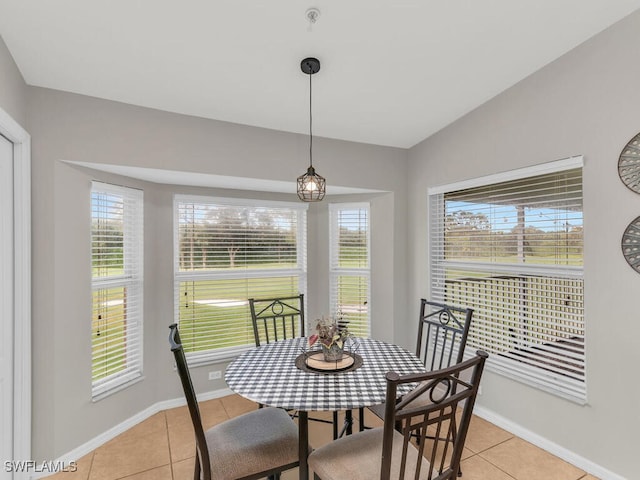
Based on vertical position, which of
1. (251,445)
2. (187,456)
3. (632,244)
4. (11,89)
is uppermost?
(11,89)

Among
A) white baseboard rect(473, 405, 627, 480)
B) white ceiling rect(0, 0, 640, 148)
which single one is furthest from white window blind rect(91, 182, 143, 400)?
white baseboard rect(473, 405, 627, 480)

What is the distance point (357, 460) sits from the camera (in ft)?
5.25

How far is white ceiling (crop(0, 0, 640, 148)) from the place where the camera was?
5.88 feet

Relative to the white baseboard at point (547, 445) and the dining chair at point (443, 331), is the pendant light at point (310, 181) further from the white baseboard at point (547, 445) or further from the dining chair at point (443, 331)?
the white baseboard at point (547, 445)

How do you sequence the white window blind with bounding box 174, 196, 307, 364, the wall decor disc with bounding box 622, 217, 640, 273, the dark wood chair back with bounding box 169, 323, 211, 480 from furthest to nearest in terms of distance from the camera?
1. the white window blind with bounding box 174, 196, 307, 364
2. the wall decor disc with bounding box 622, 217, 640, 273
3. the dark wood chair back with bounding box 169, 323, 211, 480

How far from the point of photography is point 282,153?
120 inches

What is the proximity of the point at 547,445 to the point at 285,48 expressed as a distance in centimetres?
332

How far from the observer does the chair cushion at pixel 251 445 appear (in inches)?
63.7

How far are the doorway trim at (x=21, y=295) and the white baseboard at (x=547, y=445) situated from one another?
135 inches

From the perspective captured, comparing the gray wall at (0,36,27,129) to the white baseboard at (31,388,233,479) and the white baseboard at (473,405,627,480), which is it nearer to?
the white baseboard at (31,388,233,479)

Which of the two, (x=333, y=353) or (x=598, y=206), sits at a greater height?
(x=598, y=206)

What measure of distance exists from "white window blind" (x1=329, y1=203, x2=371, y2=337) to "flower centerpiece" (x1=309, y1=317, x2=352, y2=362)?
66.6 inches

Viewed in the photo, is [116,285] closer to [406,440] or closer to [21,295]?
[21,295]

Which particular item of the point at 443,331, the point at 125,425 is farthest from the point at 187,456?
the point at 443,331
